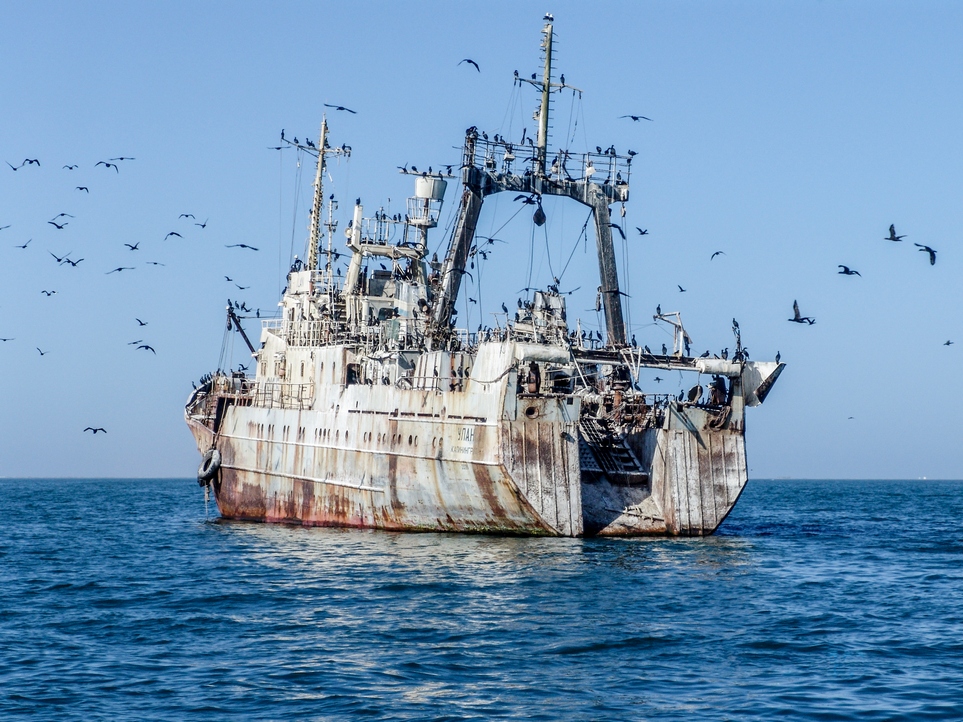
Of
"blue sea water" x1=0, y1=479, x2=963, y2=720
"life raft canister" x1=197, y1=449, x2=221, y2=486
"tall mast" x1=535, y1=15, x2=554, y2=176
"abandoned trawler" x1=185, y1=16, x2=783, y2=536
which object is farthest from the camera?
"life raft canister" x1=197, y1=449, x2=221, y2=486

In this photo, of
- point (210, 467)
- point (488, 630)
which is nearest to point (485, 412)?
point (488, 630)

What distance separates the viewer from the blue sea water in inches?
812

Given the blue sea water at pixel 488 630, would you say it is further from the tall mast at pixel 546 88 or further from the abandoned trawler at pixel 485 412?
the tall mast at pixel 546 88

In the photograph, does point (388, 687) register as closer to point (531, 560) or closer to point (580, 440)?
point (531, 560)

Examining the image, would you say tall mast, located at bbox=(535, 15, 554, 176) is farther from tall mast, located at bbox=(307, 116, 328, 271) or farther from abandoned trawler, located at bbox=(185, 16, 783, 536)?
tall mast, located at bbox=(307, 116, 328, 271)

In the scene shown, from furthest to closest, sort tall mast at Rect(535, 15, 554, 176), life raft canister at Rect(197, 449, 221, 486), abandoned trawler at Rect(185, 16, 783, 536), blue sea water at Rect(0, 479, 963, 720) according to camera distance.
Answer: life raft canister at Rect(197, 449, 221, 486), tall mast at Rect(535, 15, 554, 176), abandoned trawler at Rect(185, 16, 783, 536), blue sea water at Rect(0, 479, 963, 720)

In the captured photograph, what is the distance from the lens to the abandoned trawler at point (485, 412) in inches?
1462

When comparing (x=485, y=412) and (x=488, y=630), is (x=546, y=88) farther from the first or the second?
(x=488, y=630)

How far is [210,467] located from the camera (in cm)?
5616

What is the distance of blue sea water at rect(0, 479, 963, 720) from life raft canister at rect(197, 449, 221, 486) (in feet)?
41.6

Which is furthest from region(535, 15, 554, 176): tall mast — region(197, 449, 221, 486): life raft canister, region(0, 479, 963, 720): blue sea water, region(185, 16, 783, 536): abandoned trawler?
region(197, 449, 221, 486): life raft canister

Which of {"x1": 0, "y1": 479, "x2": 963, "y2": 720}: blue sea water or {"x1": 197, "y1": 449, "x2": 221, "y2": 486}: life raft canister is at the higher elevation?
{"x1": 197, "y1": 449, "x2": 221, "y2": 486}: life raft canister

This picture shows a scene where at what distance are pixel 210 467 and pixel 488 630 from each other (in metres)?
32.7

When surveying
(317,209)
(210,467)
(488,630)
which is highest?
(317,209)
